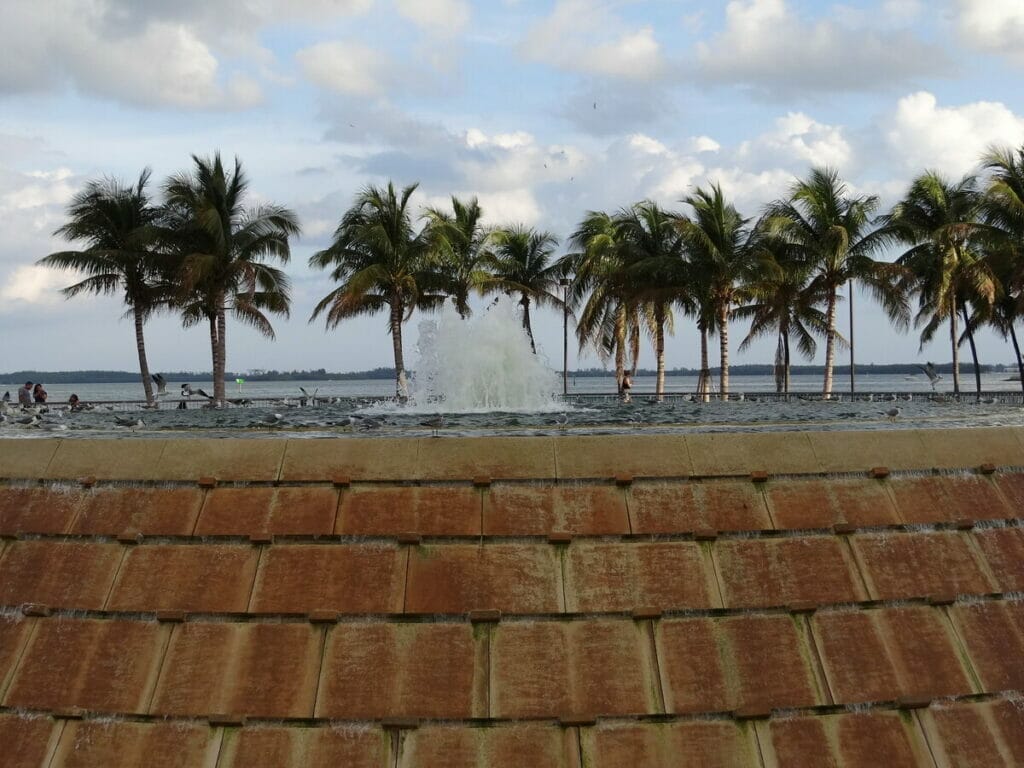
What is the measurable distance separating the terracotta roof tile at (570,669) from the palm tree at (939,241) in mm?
35644

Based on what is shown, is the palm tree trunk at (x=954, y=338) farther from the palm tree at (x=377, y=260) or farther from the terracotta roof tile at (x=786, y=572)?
the terracotta roof tile at (x=786, y=572)

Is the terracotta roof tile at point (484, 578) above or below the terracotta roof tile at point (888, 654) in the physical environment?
above

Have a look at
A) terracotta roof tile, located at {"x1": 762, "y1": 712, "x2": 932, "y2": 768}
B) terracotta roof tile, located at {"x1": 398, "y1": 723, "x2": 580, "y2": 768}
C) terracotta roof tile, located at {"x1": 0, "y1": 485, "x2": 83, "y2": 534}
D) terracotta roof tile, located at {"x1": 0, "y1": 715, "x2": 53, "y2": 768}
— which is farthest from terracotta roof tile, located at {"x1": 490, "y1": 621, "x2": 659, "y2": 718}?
terracotta roof tile, located at {"x1": 0, "y1": 485, "x2": 83, "y2": 534}

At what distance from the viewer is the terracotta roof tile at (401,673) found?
8.46 meters

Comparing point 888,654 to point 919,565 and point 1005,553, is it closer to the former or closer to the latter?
point 919,565

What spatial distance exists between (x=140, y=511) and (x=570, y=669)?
15.8 ft

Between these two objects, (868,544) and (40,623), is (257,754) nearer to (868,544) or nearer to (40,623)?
(40,623)

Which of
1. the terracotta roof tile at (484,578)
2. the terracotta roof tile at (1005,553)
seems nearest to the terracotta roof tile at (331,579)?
the terracotta roof tile at (484,578)

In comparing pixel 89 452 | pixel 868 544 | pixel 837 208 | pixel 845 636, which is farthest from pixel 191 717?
pixel 837 208

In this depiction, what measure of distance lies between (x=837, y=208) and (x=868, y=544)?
32.7 metres

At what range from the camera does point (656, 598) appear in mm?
9367

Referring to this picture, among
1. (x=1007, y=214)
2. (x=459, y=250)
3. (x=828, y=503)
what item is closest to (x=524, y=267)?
(x=459, y=250)

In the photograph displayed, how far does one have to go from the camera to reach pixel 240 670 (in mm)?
8750

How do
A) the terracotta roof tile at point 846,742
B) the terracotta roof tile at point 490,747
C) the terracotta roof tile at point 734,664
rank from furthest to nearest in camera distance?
the terracotta roof tile at point 734,664 < the terracotta roof tile at point 846,742 < the terracotta roof tile at point 490,747
